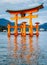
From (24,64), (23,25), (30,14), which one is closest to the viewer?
(24,64)

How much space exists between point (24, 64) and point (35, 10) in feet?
111

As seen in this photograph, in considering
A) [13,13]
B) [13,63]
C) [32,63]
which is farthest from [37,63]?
[13,13]

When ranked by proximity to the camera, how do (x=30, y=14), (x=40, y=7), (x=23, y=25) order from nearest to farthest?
1. (x=40, y=7)
2. (x=30, y=14)
3. (x=23, y=25)

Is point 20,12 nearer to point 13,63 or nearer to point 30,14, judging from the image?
point 30,14

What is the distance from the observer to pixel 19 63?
1142 centimetres

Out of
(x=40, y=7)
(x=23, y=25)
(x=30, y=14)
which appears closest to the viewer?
(x=40, y=7)

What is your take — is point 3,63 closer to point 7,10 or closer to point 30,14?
point 30,14

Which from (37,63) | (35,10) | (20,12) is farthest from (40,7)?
(37,63)

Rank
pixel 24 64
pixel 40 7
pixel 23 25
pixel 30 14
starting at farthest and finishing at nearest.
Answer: pixel 23 25 < pixel 30 14 < pixel 40 7 < pixel 24 64

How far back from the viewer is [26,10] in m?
46.7

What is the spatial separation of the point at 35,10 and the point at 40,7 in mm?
1696

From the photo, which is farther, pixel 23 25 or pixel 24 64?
pixel 23 25

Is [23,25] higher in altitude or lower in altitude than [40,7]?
lower

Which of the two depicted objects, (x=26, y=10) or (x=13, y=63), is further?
(x=26, y=10)
